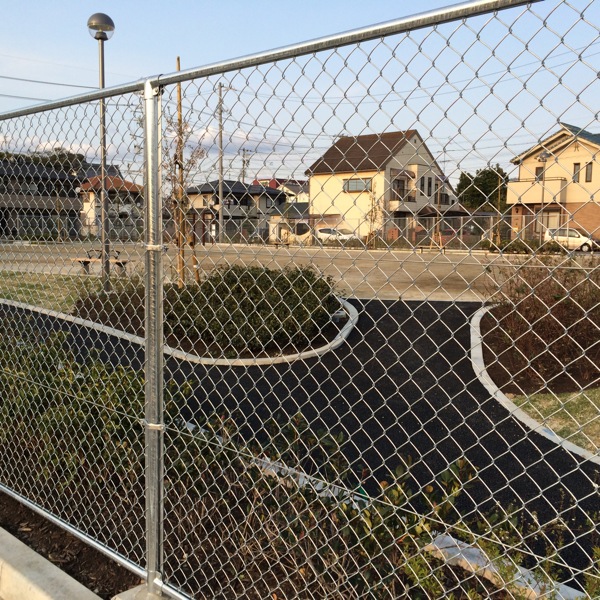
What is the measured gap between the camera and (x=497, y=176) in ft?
5.96

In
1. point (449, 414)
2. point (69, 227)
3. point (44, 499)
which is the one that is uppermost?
point (69, 227)

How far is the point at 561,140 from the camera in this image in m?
1.75

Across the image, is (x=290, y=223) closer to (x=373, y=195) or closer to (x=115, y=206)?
(x=373, y=195)

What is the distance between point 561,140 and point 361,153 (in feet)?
2.09

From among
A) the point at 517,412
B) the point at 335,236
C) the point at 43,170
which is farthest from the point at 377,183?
the point at 517,412

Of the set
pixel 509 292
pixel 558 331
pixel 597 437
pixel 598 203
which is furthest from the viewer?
pixel 509 292

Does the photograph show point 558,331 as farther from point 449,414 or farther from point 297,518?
point 297,518

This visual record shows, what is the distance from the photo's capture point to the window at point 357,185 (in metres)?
2.20

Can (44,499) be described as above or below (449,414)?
above

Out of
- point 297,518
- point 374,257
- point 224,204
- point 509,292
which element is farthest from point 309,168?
point 509,292

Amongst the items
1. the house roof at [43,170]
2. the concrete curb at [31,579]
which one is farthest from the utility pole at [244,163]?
the concrete curb at [31,579]

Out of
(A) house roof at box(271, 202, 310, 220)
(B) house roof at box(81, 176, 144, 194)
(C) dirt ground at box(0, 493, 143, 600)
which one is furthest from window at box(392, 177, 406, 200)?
(C) dirt ground at box(0, 493, 143, 600)

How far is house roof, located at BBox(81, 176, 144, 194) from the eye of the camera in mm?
3236

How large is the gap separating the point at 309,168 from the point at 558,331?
6.05 metres
